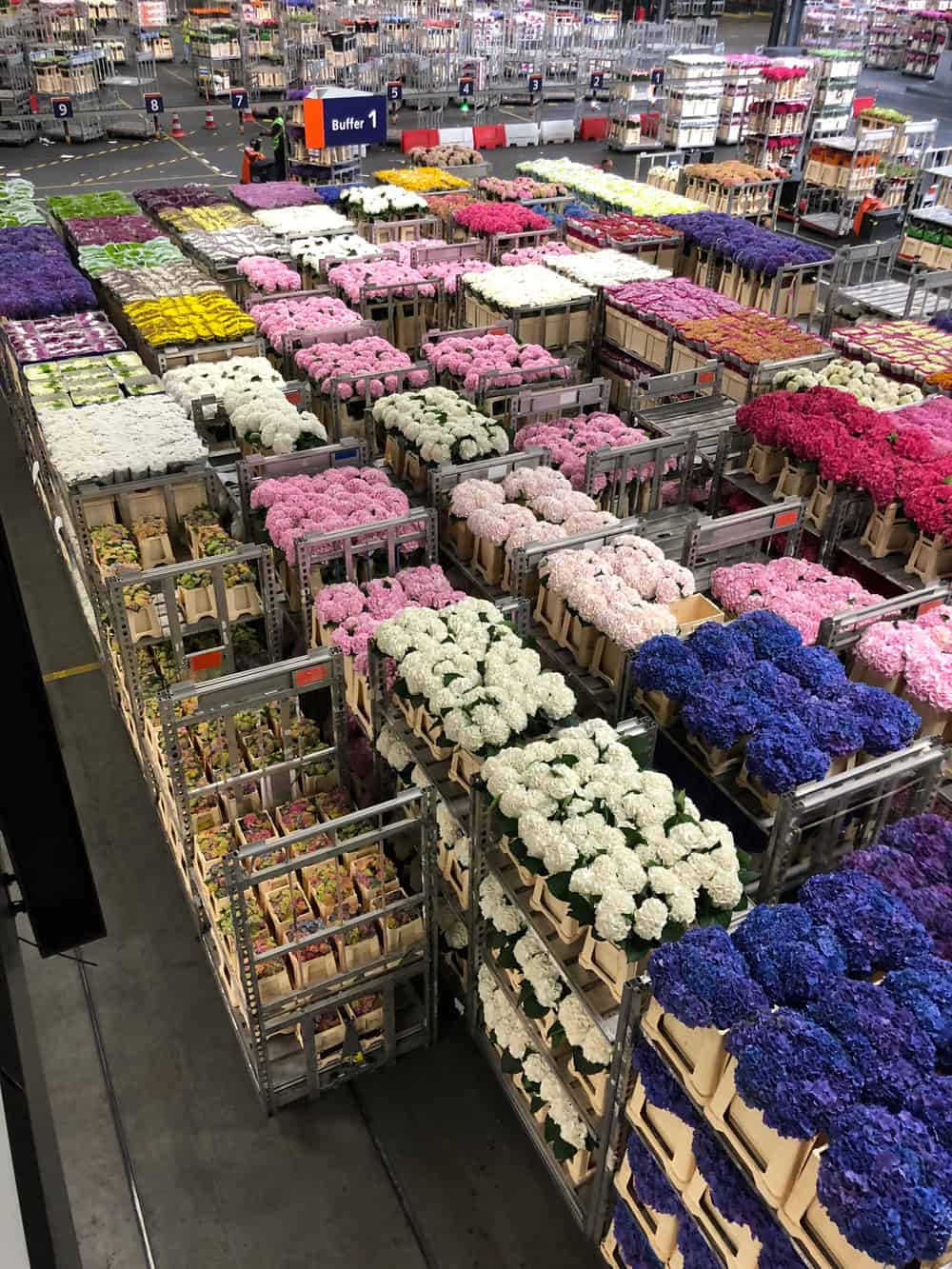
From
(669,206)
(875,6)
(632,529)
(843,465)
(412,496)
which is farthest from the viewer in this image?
(875,6)

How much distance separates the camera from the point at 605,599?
6.05m

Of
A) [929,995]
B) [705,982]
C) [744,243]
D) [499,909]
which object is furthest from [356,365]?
[929,995]

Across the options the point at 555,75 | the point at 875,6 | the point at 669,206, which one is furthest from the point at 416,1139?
the point at 875,6

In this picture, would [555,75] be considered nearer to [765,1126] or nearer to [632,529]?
[632,529]

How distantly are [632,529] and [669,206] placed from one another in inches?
422

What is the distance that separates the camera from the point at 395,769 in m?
5.85

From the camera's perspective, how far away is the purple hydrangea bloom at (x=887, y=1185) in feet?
9.11

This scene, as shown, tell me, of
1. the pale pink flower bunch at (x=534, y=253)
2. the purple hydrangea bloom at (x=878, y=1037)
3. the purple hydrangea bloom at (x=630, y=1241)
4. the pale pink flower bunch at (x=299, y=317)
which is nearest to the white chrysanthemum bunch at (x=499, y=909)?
the purple hydrangea bloom at (x=630, y=1241)

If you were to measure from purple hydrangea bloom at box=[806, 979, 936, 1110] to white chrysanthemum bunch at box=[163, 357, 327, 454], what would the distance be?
610cm

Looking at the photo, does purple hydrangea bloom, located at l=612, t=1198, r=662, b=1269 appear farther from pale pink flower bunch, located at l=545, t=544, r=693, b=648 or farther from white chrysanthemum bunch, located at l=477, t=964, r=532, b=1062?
pale pink flower bunch, located at l=545, t=544, r=693, b=648

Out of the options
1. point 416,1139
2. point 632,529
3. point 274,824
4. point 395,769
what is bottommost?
point 416,1139

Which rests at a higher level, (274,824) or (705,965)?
(705,965)

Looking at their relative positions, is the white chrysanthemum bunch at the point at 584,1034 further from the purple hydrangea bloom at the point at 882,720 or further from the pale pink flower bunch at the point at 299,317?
the pale pink flower bunch at the point at 299,317

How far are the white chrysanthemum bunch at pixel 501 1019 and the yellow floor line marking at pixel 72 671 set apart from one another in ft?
15.8
